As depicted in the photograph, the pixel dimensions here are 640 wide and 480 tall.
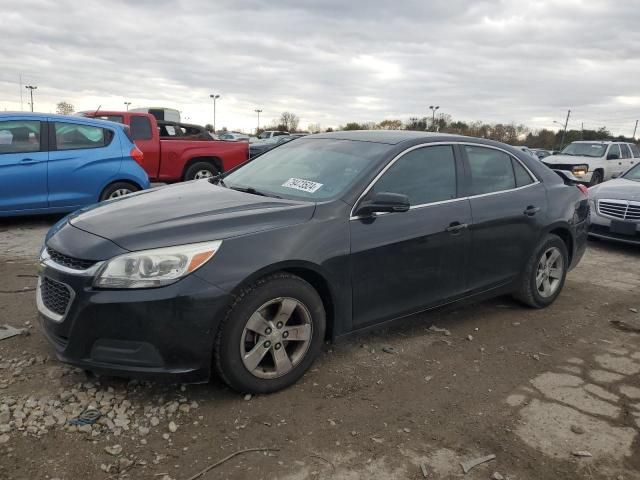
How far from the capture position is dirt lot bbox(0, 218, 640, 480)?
2.58 metres

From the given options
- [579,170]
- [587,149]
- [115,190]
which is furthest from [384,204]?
[587,149]

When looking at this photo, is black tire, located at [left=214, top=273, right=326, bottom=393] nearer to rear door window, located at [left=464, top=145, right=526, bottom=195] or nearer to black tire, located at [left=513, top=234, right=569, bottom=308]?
rear door window, located at [left=464, top=145, right=526, bottom=195]

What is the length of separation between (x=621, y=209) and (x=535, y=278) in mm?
3832

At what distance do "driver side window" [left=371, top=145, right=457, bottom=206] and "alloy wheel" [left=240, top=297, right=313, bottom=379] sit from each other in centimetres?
101

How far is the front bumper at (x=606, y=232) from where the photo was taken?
7462 mm

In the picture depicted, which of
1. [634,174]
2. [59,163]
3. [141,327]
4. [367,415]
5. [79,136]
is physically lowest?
[367,415]

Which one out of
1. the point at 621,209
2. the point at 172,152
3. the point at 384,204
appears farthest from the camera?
the point at 172,152

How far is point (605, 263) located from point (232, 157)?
24.8 ft

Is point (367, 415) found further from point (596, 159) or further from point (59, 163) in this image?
point (596, 159)

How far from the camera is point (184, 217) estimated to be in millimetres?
3139

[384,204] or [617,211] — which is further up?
[384,204]

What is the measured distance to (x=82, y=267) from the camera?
9.37 ft

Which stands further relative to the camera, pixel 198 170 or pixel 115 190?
pixel 198 170

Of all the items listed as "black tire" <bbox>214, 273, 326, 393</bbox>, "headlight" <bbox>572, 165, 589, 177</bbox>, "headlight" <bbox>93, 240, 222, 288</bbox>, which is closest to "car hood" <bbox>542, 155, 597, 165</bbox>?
"headlight" <bbox>572, 165, 589, 177</bbox>
